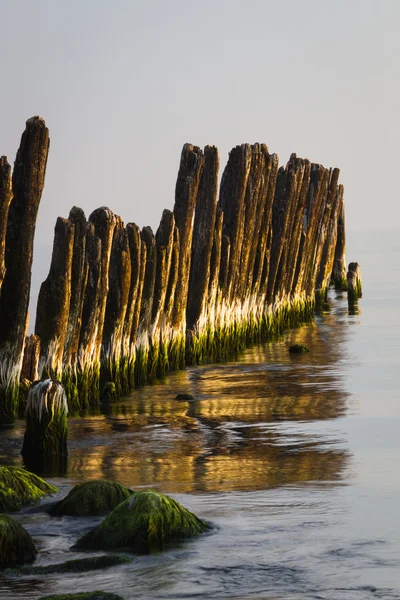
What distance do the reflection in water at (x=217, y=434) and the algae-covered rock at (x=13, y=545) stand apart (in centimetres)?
187

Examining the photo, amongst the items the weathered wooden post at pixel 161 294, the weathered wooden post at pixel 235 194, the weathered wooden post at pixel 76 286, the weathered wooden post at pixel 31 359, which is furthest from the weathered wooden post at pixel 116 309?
the weathered wooden post at pixel 235 194

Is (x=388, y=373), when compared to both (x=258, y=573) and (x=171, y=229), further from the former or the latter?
(x=258, y=573)

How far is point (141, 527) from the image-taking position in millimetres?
7016

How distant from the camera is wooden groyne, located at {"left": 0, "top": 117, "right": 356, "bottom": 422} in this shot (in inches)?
439

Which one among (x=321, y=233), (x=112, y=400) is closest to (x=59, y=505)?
(x=112, y=400)

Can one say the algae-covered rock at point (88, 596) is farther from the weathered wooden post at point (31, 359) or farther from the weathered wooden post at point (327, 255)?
the weathered wooden post at point (327, 255)

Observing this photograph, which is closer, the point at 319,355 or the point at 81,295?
the point at 81,295

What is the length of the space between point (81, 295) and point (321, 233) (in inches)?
685

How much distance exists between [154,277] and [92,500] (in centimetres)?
700

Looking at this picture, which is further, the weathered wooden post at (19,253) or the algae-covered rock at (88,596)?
the weathered wooden post at (19,253)

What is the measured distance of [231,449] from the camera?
10.1 m

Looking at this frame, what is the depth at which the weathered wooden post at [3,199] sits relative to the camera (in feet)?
34.6

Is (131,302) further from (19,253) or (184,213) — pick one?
(19,253)

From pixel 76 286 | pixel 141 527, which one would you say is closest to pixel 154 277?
pixel 76 286
